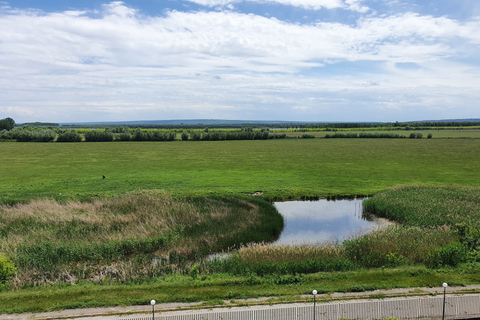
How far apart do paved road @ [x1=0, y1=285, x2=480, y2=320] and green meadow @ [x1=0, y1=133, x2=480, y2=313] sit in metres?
0.43

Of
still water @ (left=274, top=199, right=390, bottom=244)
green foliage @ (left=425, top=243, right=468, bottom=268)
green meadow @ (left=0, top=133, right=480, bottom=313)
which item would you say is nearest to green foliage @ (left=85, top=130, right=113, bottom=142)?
green meadow @ (left=0, top=133, right=480, bottom=313)

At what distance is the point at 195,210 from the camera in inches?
1196

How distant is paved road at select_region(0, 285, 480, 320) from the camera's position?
505 inches

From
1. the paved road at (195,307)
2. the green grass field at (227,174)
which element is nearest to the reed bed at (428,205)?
the green grass field at (227,174)

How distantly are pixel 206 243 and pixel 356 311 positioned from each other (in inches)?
493

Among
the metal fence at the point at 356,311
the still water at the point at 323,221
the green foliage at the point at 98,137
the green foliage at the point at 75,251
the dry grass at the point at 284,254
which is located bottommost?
the still water at the point at 323,221

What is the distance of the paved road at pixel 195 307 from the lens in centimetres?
1282

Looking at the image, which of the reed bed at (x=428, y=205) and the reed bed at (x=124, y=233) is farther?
the reed bed at (x=428, y=205)

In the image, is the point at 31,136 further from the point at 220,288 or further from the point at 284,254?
the point at 220,288

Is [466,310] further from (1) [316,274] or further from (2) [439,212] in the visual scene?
(2) [439,212]

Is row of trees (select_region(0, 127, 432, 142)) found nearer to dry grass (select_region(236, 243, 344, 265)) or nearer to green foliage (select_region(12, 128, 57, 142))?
green foliage (select_region(12, 128, 57, 142))

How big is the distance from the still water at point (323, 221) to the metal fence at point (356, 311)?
10.1m

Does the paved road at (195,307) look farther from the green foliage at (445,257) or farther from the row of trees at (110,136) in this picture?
the row of trees at (110,136)

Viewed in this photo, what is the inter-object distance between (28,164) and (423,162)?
2921 inches
